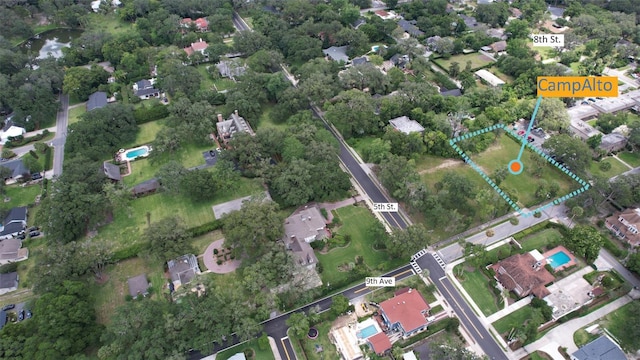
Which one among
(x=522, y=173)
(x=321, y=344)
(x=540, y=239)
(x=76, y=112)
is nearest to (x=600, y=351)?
(x=540, y=239)

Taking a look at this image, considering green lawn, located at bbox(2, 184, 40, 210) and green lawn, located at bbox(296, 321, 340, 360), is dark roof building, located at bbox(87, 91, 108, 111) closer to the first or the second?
green lawn, located at bbox(2, 184, 40, 210)

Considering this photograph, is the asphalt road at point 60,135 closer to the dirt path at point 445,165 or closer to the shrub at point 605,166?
the dirt path at point 445,165

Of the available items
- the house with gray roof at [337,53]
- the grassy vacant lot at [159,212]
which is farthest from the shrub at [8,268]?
the house with gray roof at [337,53]

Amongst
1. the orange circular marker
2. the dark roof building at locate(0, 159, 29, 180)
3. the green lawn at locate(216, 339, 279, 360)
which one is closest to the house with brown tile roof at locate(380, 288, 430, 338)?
the green lawn at locate(216, 339, 279, 360)

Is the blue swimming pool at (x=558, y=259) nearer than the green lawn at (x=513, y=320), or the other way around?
the green lawn at (x=513, y=320)

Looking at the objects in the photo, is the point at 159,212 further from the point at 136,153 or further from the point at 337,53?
the point at 337,53
